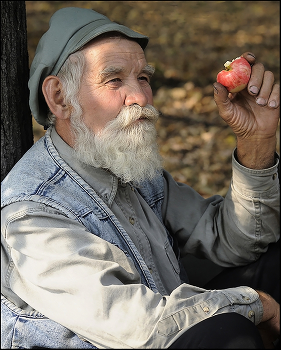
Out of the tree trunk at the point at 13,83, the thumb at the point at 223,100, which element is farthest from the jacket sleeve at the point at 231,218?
the tree trunk at the point at 13,83


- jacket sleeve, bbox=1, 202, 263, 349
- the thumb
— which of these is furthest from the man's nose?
jacket sleeve, bbox=1, 202, 263, 349

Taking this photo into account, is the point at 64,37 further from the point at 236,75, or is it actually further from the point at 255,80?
the point at 255,80

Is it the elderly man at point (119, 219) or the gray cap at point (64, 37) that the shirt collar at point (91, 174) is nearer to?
the elderly man at point (119, 219)

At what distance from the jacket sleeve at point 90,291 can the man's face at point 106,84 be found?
609 mm

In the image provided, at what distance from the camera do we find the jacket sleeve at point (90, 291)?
1978mm

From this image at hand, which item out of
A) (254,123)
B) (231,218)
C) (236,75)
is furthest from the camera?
(231,218)

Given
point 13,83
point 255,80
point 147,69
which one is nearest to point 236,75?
point 255,80

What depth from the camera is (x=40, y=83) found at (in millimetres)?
2635

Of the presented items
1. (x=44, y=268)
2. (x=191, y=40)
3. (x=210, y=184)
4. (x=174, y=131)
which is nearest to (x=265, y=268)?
(x=44, y=268)

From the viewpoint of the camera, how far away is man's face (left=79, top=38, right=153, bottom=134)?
251 cm

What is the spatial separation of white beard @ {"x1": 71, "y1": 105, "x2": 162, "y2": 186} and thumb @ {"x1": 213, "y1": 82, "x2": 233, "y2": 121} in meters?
0.36

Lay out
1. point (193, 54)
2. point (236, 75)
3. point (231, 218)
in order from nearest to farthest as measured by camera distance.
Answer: point (236, 75)
point (231, 218)
point (193, 54)

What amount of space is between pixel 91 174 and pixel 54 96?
18.4 inches

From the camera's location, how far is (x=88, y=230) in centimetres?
227
